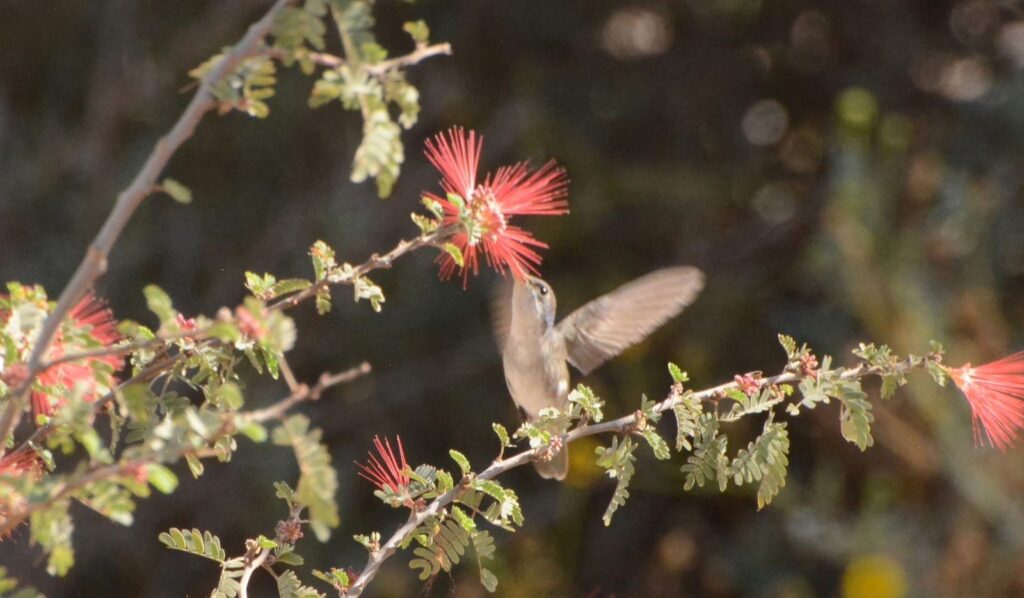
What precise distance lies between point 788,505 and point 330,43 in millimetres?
2654

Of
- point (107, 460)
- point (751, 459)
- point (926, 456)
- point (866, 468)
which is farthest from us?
point (866, 468)

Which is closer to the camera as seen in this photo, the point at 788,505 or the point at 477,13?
the point at 788,505

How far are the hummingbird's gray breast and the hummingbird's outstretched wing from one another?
0.05 metres

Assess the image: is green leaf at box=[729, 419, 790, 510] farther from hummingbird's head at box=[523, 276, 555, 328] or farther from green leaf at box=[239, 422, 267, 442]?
hummingbird's head at box=[523, 276, 555, 328]

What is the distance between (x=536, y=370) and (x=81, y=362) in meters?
1.58

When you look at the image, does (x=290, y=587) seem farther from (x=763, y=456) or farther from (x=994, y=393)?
(x=994, y=393)

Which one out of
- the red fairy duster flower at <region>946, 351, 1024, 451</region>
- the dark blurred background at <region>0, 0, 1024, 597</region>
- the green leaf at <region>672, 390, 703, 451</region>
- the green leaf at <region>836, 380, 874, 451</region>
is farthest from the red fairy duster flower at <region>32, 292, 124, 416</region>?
the dark blurred background at <region>0, 0, 1024, 597</region>

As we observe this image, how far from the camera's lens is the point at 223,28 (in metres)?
5.28

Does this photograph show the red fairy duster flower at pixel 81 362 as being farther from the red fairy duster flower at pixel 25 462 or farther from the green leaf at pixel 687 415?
the green leaf at pixel 687 415

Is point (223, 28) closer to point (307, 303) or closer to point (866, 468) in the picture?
point (307, 303)

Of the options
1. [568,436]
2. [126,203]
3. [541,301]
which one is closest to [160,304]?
[126,203]

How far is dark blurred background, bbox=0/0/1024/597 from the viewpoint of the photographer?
4.95 metres

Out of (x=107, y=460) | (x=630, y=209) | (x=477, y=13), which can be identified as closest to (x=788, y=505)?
(x=630, y=209)

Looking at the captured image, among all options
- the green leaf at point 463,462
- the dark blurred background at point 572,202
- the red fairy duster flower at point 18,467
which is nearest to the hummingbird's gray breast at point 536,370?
the green leaf at point 463,462
